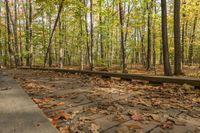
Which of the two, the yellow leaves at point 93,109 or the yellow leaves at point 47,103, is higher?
the yellow leaves at point 47,103

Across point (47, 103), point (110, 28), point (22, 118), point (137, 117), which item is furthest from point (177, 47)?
point (110, 28)

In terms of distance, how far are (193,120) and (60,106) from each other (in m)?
2.78

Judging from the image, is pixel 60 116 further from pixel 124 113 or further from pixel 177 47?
pixel 177 47

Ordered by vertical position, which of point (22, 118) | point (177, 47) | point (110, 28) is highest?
point (110, 28)

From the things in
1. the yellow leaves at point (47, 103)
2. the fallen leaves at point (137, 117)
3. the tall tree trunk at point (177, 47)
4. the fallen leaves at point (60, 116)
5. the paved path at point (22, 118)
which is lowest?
the fallen leaves at point (137, 117)

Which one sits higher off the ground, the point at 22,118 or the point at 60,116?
the point at 22,118

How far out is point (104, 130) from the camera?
3.24m

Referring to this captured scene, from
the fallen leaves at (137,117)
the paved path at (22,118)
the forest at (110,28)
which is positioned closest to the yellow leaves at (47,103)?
the paved path at (22,118)

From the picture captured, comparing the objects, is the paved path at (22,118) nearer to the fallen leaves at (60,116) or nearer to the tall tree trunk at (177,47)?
the fallen leaves at (60,116)

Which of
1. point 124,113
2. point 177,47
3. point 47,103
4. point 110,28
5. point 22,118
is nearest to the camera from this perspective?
point 22,118

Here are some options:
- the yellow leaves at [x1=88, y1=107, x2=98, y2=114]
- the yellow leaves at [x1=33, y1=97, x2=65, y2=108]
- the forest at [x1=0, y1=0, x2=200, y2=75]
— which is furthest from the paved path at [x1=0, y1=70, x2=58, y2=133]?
the forest at [x1=0, y1=0, x2=200, y2=75]

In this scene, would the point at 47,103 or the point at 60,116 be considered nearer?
the point at 60,116

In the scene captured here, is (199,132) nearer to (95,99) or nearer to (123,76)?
(95,99)

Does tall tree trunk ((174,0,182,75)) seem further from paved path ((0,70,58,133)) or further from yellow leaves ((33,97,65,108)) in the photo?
paved path ((0,70,58,133))
